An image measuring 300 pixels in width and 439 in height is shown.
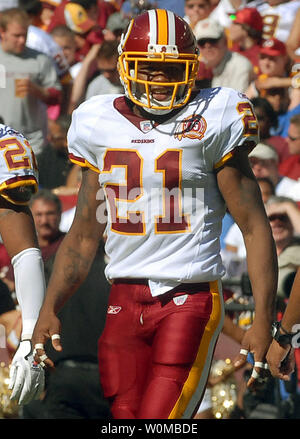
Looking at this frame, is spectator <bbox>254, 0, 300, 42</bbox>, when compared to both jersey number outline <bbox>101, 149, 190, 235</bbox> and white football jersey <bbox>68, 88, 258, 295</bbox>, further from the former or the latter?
jersey number outline <bbox>101, 149, 190, 235</bbox>

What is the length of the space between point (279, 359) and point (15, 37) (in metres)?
4.98

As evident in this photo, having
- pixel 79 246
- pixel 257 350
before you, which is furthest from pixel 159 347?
pixel 79 246

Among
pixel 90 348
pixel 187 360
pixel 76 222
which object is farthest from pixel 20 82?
pixel 187 360

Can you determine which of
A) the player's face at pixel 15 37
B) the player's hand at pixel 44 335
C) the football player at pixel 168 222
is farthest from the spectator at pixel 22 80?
the player's hand at pixel 44 335

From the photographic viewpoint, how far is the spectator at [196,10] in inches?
362

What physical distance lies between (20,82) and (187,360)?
480 centimetres

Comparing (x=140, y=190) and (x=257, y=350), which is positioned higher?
(x=140, y=190)

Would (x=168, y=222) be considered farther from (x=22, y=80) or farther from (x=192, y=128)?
(x=22, y=80)

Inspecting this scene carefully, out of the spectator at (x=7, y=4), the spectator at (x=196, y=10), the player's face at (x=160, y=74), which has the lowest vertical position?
the spectator at (x=7, y=4)

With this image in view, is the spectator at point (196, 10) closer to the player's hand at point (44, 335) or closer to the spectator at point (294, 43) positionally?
the spectator at point (294, 43)

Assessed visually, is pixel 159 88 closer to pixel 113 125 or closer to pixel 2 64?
pixel 113 125

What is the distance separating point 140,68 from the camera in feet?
15.4

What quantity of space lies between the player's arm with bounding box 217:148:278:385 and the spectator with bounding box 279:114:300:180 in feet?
11.1

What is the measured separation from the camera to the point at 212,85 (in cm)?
851
